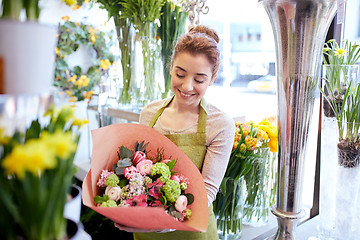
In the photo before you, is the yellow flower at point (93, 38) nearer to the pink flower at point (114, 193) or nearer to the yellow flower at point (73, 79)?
the yellow flower at point (73, 79)

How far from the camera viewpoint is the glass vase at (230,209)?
132 cm

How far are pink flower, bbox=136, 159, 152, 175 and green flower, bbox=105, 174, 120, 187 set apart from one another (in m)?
0.07

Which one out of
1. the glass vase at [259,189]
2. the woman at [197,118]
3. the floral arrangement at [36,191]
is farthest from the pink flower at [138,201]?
the glass vase at [259,189]

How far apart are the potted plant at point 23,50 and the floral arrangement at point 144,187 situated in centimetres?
49

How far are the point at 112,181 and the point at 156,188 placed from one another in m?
0.12

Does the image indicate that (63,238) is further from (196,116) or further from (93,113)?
(93,113)

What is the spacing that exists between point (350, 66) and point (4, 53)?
1.13m

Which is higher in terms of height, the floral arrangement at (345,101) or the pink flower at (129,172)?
the floral arrangement at (345,101)

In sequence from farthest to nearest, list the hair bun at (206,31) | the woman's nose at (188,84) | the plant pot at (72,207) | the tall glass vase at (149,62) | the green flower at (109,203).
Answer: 1. the tall glass vase at (149,62)
2. the hair bun at (206,31)
3. the woman's nose at (188,84)
4. the green flower at (109,203)
5. the plant pot at (72,207)

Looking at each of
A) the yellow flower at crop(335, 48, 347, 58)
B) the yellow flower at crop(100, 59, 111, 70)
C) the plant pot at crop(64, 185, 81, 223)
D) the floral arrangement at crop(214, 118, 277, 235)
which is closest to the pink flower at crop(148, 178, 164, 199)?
the plant pot at crop(64, 185, 81, 223)

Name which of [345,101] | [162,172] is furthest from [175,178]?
[345,101]

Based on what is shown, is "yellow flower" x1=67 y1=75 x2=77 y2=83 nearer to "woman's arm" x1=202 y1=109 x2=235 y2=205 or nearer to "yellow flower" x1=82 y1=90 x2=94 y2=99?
"yellow flower" x1=82 y1=90 x2=94 y2=99

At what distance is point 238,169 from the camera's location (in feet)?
4.35

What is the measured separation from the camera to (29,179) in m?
0.35
